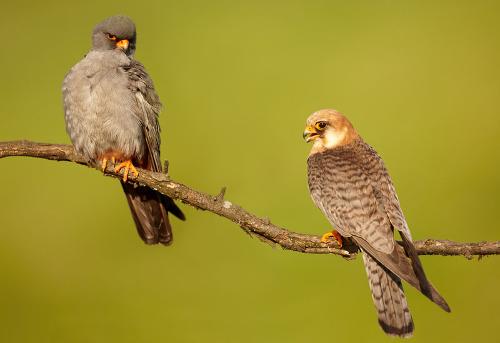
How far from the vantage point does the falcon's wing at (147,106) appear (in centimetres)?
463

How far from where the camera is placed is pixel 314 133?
4516mm

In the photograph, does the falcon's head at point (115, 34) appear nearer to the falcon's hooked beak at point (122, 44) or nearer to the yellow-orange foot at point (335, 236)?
the falcon's hooked beak at point (122, 44)

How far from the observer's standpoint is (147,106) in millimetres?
4656

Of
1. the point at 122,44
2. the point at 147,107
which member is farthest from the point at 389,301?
the point at 122,44

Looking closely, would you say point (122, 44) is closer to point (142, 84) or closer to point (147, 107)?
point (142, 84)

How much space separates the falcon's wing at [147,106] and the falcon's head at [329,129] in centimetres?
101

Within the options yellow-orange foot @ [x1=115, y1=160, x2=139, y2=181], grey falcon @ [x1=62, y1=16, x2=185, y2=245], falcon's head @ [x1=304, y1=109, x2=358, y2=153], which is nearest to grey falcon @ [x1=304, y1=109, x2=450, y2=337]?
falcon's head @ [x1=304, y1=109, x2=358, y2=153]

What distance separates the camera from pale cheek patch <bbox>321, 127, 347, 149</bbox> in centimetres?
451

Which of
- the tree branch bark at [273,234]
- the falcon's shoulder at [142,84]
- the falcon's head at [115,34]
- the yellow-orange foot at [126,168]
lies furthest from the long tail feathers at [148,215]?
the falcon's head at [115,34]

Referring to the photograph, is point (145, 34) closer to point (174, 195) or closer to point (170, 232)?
point (170, 232)

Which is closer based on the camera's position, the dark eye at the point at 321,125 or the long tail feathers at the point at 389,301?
the long tail feathers at the point at 389,301

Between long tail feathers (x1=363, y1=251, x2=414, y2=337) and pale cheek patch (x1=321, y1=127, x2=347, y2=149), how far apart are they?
2.58 ft

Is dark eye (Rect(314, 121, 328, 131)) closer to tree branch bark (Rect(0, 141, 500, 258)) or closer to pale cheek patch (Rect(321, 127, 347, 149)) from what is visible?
pale cheek patch (Rect(321, 127, 347, 149))

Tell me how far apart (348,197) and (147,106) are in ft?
4.79
